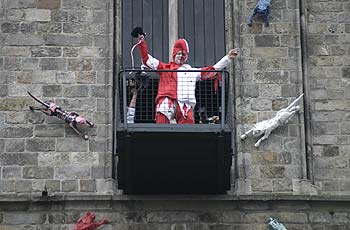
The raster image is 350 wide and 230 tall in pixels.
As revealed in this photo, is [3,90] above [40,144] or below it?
above

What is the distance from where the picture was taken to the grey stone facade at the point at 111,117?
12.7 metres

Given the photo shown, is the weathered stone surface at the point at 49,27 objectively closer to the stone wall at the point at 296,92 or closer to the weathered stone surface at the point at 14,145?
the weathered stone surface at the point at 14,145

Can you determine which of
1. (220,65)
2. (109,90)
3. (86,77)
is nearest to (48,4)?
(86,77)

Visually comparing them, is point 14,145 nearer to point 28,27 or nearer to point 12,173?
point 12,173

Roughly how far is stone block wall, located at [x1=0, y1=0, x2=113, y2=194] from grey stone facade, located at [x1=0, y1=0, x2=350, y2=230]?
0.04 feet

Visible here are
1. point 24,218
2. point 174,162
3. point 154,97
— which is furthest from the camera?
point 154,97

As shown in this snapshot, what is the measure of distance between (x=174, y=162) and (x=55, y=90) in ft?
6.50

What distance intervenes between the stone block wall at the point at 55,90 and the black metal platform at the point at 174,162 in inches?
22.4

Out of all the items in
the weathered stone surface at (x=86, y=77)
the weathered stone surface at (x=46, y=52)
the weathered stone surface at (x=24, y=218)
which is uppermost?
the weathered stone surface at (x=46, y=52)

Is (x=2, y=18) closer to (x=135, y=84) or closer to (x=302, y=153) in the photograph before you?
(x=135, y=84)

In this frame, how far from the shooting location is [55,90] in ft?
43.5

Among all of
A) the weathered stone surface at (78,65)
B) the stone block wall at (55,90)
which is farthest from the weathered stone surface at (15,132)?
the weathered stone surface at (78,65)

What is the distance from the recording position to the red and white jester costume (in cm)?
1270

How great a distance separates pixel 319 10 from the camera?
14.0 meters
